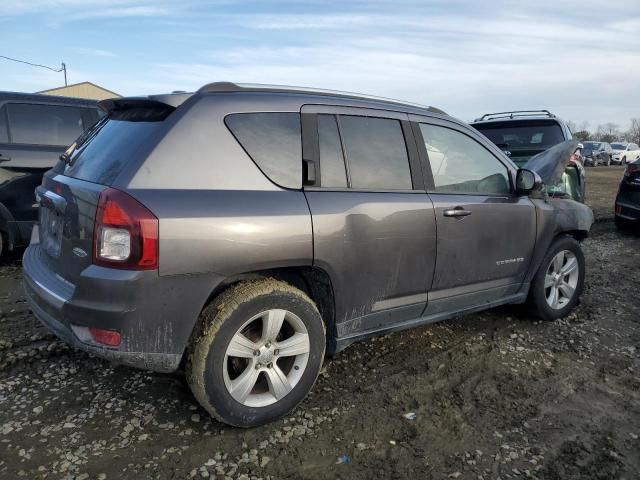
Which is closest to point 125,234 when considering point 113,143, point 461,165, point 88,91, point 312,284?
point 113,143

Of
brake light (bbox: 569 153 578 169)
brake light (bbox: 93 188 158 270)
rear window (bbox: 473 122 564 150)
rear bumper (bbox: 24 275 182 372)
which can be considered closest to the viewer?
brake light (bbox: 93 188 158 270)

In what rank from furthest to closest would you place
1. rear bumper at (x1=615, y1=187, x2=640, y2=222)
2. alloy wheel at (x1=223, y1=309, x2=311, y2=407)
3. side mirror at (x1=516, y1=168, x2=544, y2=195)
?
rear bumper at (x1=615, y1=187, x2=640, y2=222) < side mirror at (x1=516, y1=168, x2=544, y2=195) < alloy wheel at (x1=223, y1=309, x2=311, y2=407)

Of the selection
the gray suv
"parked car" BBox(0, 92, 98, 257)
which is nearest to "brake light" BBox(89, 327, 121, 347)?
the gray suv

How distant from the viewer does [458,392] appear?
3.17 m

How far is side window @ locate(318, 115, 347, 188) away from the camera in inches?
115

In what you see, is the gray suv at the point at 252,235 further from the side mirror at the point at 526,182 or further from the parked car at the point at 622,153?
the parked car at the point at 622,153

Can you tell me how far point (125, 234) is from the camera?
2.30 m

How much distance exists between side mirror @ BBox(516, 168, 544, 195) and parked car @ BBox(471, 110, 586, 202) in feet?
→ 11.6

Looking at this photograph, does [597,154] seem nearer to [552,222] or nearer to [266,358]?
[552,222]

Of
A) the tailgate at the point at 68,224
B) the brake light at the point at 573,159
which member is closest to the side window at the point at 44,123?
the tailgate at the point at 68,224

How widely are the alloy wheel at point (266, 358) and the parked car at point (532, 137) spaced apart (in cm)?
552

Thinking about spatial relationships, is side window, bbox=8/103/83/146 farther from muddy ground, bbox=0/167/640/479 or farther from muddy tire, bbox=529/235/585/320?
muddy tire, bbox=529/235/585/320

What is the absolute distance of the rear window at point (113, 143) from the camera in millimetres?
2525

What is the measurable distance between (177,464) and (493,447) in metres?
1.60
